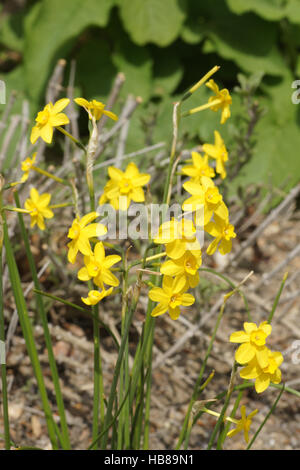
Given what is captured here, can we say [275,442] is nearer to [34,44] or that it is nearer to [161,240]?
[161,240]

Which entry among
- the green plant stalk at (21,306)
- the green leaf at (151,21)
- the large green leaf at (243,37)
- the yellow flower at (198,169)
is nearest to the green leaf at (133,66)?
the green leaf at (151,21)

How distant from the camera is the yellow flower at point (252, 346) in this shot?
895 millimetres

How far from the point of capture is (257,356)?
896 millimetres

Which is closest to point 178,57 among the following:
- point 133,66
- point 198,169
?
point 133,66

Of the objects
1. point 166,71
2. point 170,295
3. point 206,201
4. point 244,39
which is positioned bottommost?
point 166,71

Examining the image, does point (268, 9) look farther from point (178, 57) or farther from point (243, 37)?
point (178, 57)

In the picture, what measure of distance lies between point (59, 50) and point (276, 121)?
0.89 metres

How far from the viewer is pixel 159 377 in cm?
169

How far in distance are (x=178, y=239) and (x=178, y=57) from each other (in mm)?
1865

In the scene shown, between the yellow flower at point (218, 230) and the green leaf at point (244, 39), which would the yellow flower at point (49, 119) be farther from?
the green leaf at point (244, 39)

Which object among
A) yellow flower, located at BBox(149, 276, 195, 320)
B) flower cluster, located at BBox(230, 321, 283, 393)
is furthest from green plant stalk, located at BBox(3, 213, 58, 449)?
flower cluster, located at BBox(230, 321, 283, 393)

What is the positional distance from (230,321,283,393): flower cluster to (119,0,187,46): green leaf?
5.29ft

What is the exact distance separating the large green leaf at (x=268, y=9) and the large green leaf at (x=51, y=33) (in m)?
0.49

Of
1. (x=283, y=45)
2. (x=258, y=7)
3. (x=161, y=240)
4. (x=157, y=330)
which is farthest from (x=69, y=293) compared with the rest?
(x=283, y=45)
